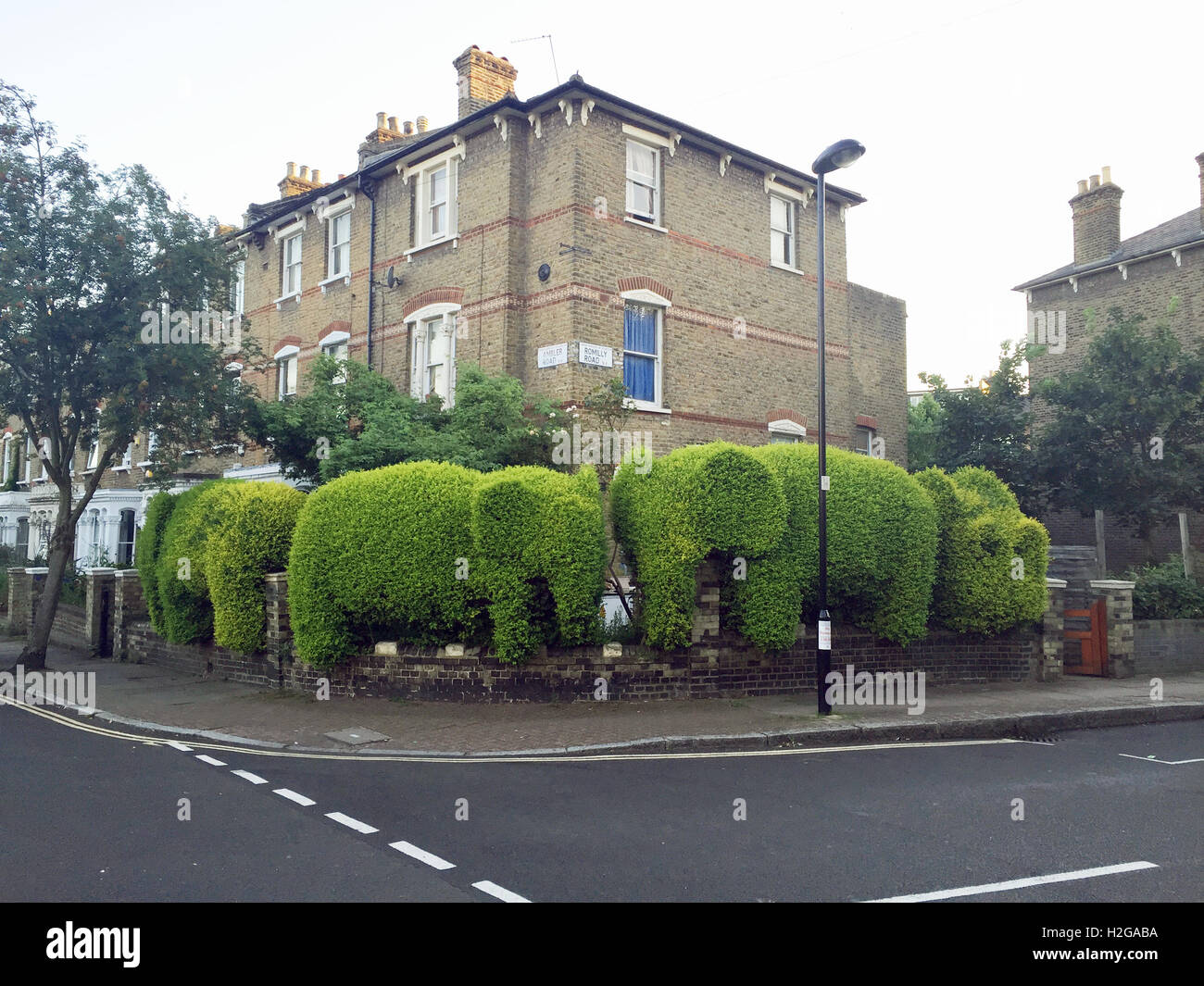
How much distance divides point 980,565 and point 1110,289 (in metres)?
16.8

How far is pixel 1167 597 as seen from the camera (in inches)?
663

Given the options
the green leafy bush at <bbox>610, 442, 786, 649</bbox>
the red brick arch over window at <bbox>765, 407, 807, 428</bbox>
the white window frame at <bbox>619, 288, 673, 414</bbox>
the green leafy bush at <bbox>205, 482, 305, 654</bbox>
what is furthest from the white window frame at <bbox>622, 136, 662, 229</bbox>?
the green leafy bush at <bbox>205, 482, 305, 654</bbox>

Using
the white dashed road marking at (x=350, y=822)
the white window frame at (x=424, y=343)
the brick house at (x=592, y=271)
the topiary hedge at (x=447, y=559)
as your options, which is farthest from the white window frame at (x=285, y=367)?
the white dashed road marking at (x=350, y=822)

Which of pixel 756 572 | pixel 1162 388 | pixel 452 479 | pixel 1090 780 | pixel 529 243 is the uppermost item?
pixel 529 243

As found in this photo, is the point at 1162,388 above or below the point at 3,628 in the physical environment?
above

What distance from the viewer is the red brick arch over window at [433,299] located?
18.4 meters

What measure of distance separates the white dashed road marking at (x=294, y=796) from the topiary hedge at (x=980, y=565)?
9.93 metres

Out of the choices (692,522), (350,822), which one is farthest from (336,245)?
(350,822)

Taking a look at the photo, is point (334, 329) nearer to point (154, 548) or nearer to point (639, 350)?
point (154, 548)
